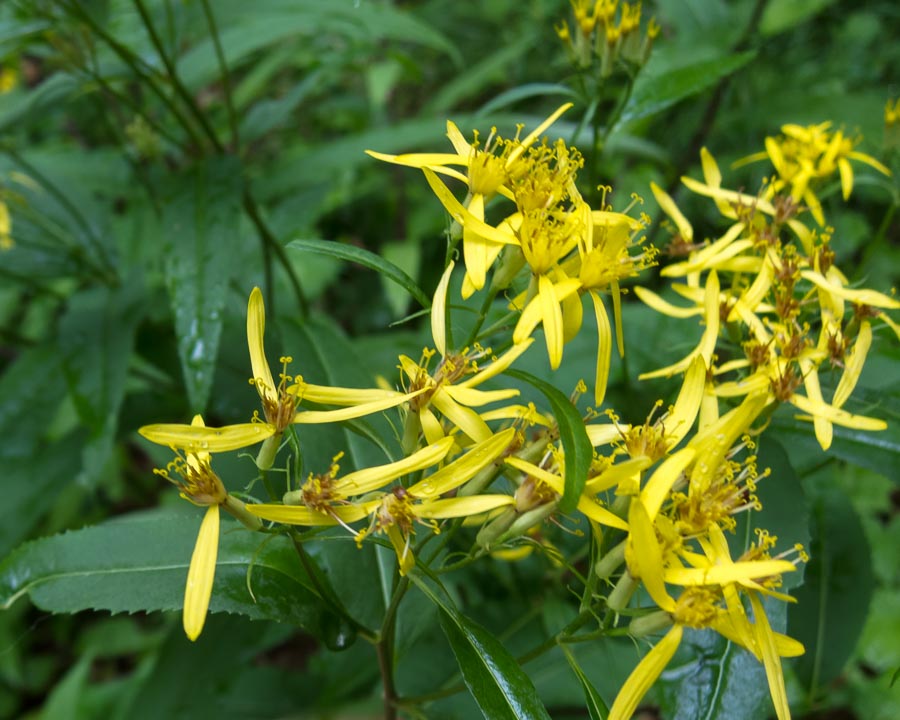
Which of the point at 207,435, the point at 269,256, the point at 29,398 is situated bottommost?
the point at 29,398

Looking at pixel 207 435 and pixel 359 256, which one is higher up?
pixel 359 256

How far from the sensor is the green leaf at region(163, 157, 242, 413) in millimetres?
1268

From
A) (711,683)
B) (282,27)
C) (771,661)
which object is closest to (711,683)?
(711,683)

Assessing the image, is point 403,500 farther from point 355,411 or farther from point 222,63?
point 222,63

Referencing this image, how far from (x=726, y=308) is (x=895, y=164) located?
1.85ft

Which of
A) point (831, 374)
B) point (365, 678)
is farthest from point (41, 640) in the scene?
point (831, 374)

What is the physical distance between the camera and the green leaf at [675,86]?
129 cm

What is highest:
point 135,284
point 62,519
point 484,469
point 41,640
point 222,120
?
point 484,469

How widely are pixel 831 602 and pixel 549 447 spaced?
89 centimetres

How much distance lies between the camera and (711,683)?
2.96 ft

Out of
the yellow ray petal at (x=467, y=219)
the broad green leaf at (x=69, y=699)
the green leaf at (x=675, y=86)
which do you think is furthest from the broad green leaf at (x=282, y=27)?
the broad green leaf at (x=69, y=699)

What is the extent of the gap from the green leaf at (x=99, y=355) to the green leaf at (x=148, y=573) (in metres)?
0.48

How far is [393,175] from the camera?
2977 millimetres

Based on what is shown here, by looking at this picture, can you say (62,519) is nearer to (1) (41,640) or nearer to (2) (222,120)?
(1) (41,640)
